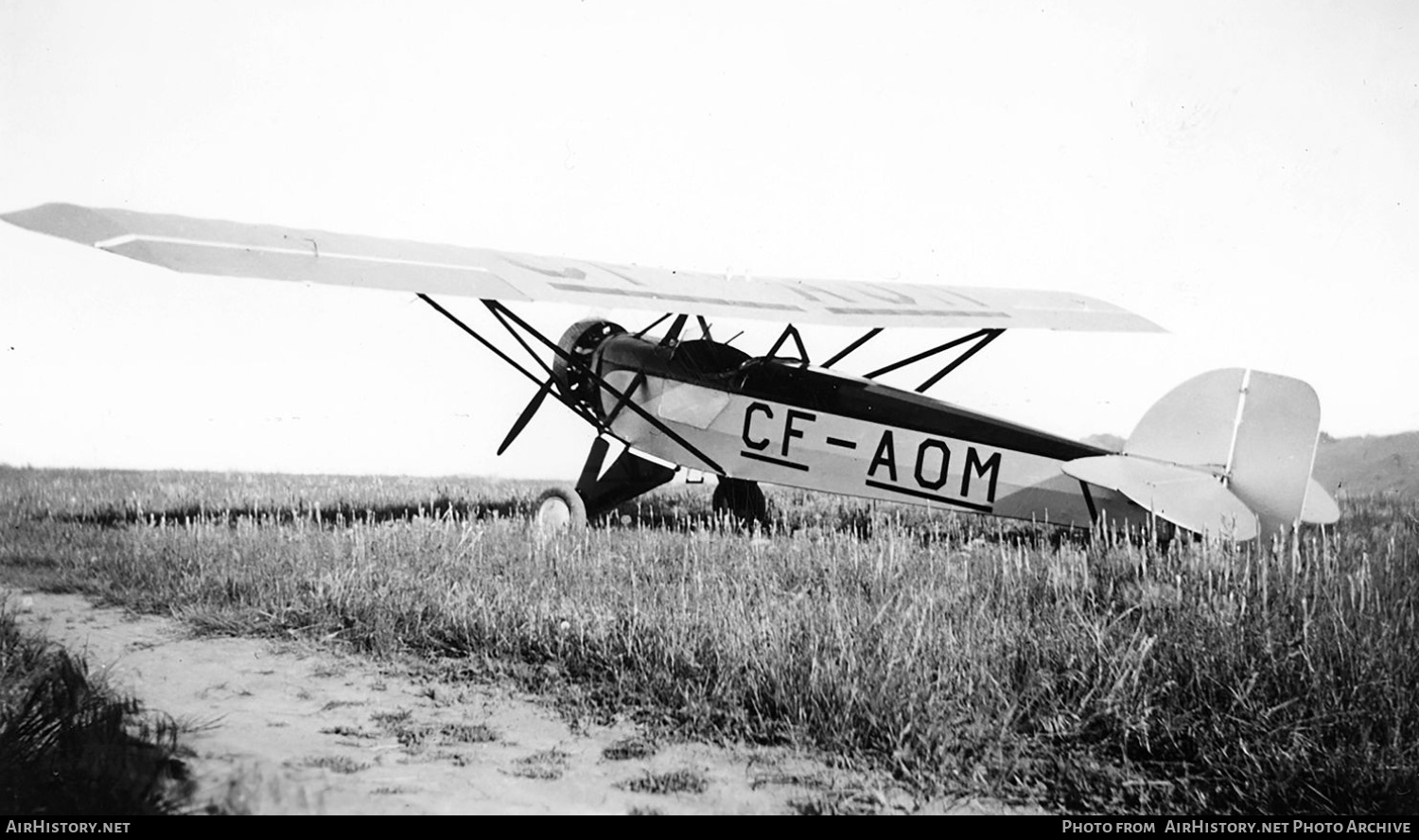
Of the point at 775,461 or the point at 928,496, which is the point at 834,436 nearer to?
the point at 775,461

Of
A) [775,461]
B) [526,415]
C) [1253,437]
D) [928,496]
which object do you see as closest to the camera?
[1253,437]

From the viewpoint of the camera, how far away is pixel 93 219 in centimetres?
524

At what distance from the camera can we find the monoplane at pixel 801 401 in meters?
5.13

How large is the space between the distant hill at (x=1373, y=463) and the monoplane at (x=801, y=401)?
2059 mm

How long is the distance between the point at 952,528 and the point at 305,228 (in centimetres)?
587

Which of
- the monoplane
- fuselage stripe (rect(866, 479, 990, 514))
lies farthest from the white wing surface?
fuselage stripe (rect(866, 479, 990, 514))

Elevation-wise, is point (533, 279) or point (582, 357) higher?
point (533, 279)

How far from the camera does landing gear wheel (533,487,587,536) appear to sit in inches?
311

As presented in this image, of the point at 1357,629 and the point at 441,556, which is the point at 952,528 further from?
Answer: the point at 1357,629

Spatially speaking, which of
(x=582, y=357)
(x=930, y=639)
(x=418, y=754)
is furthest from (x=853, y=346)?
(x=418, y=754)

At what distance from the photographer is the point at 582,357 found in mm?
8820

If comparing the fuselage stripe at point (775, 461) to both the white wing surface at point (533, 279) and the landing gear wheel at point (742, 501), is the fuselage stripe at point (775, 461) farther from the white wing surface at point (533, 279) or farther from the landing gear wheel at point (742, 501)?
the white wing surface at point (533, 279)

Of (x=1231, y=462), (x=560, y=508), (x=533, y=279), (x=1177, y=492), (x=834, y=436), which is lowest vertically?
(x=560, y=508)

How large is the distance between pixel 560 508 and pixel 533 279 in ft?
6.83
